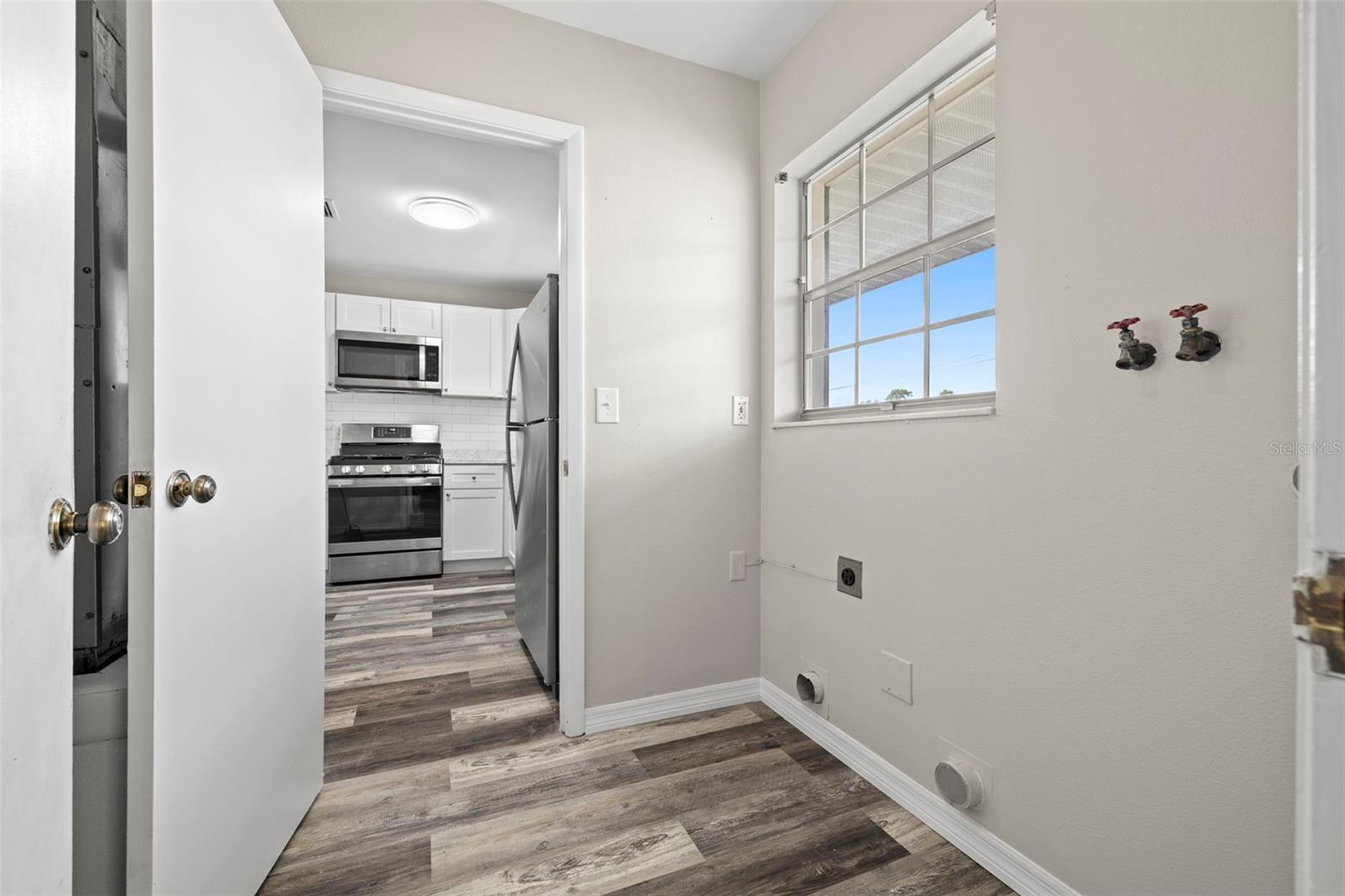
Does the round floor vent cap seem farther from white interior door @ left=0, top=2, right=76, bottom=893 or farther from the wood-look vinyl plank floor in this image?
white interior door @ left=0, top=2, right=76, bottom=893

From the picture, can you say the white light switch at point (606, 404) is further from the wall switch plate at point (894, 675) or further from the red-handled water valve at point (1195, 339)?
the red-handled water valve at point (1195, 339)

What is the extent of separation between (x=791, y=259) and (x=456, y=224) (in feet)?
7.79

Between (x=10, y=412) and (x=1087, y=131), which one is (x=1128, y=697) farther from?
(x=10, y=412)

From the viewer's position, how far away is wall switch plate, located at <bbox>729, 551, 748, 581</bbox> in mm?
2203

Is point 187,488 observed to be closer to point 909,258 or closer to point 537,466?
point 537,466

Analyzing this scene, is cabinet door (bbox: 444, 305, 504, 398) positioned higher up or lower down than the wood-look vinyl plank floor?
higher up

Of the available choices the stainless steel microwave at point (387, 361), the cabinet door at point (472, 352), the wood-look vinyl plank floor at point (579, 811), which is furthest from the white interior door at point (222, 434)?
the cabinet door at point (472, 352)

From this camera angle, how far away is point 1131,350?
3.37 ft

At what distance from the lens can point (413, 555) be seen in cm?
440

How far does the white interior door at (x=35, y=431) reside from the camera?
19.7 inches

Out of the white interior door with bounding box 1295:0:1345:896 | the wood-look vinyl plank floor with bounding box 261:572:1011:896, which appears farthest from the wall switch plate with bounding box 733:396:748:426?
the white interior door with bounding box 1295:0:1345:896

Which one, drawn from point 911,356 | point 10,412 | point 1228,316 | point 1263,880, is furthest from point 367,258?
point 1263,880

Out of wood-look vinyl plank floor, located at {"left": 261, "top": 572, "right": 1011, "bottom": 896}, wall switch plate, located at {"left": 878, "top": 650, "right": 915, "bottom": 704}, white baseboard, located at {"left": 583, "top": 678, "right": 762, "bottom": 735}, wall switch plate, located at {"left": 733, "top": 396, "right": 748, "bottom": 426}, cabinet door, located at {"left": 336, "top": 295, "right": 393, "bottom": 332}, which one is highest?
cabinet door, located at {"left": 336, "top": 295, "right": 393, "bottom": 332}

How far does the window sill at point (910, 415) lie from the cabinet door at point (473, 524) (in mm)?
3439
